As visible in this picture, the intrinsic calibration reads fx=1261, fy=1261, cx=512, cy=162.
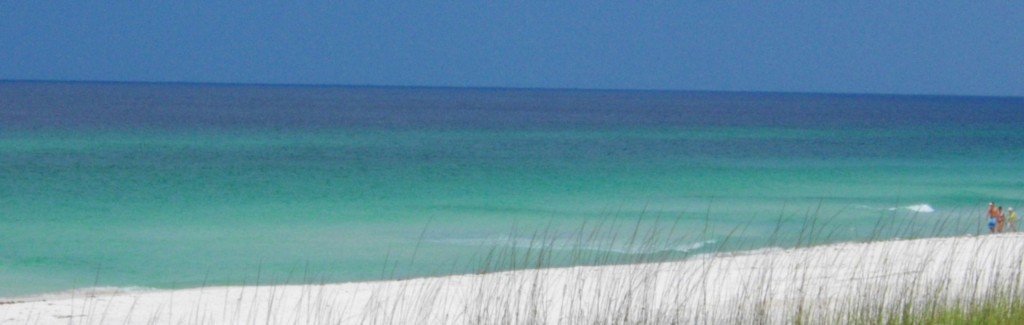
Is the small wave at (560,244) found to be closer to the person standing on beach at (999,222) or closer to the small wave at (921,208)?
the person standing on beach at (999,222)

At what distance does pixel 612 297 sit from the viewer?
7531 mm

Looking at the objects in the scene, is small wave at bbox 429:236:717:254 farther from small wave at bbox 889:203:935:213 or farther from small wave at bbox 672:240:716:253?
small wave at bbox 889:203:935:213

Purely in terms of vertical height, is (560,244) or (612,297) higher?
(560,244)

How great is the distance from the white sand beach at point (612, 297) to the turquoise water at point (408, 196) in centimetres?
115

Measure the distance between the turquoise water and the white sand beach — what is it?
1.15 m

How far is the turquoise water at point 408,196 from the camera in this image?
17.0 metres

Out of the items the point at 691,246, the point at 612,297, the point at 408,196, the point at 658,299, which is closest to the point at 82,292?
the point at 658,299

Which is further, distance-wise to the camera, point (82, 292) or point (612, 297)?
point (82, 292)

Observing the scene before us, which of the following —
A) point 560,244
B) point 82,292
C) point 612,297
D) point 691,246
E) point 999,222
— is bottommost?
point 612,297

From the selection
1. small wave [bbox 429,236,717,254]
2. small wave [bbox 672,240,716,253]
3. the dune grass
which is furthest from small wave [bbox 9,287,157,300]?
small wave [bbox 672,240,716,253]

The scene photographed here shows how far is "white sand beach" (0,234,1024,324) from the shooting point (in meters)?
6.55

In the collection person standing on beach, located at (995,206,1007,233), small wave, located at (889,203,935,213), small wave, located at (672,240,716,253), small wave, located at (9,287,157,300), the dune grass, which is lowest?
the dune grass

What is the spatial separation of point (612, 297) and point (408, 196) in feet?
65.1

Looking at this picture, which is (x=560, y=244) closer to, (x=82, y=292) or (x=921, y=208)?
(x=82, y=292)
